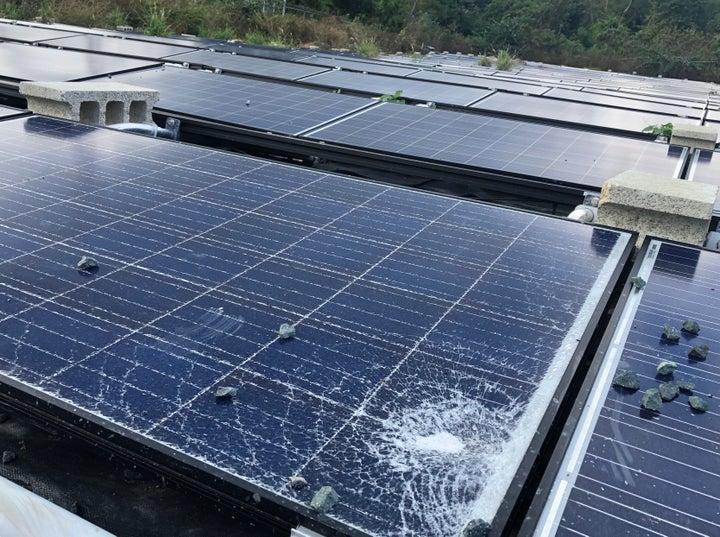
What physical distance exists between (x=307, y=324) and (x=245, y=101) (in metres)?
10.3

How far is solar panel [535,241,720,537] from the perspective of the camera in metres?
3.92

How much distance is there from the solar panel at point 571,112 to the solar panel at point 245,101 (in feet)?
12.0

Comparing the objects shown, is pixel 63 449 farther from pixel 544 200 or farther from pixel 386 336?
pixel 544 200

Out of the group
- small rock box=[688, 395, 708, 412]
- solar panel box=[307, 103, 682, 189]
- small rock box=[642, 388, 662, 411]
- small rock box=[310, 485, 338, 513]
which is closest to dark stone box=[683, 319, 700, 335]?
small rock box=[688, 395, 708, 412]

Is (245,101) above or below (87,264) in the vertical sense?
above

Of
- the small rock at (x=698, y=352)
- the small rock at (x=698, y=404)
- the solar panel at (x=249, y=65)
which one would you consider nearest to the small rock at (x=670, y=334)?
the small rock at (x=698, y=352)

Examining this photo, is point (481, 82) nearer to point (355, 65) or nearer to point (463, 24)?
point (355, 65)

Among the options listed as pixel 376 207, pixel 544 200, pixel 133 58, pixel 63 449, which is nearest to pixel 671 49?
pixel 133 58

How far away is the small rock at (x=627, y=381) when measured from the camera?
5137 millimetres

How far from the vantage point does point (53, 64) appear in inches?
689

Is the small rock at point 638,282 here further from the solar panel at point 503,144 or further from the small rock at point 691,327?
the solar panel at point 503,144

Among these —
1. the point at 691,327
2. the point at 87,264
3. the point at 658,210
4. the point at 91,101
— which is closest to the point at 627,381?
the point at 691,327

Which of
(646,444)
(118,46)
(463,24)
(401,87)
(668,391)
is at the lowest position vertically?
(646,444)

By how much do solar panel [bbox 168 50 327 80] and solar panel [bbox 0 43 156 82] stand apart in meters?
1.93
